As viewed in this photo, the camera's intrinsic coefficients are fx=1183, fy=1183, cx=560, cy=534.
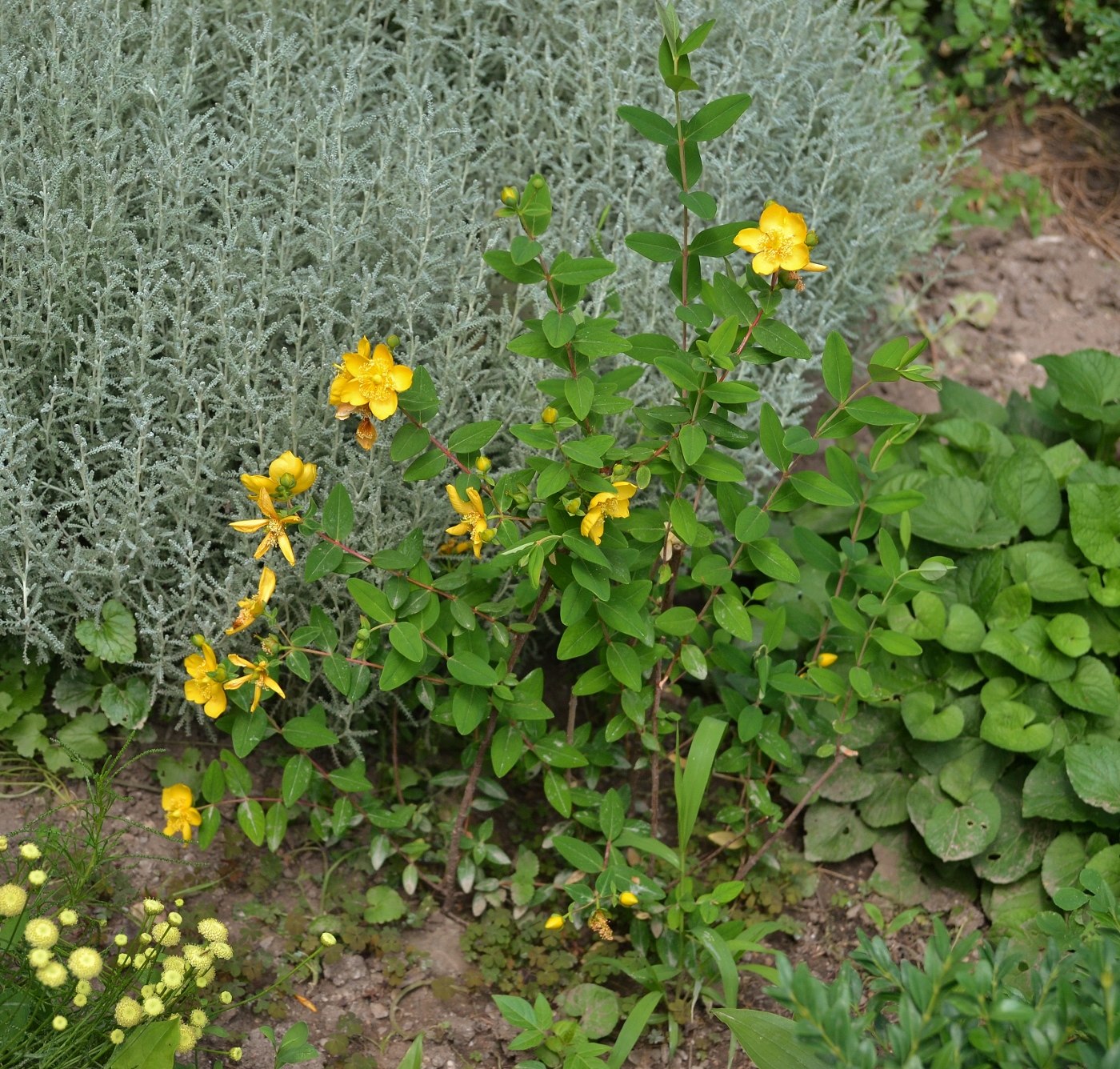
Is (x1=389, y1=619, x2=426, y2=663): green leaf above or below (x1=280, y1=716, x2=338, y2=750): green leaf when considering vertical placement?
above

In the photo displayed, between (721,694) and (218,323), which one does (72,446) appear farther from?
(721,694)

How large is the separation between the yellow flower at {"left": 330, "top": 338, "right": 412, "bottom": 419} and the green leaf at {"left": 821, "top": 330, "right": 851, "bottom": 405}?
823 mm

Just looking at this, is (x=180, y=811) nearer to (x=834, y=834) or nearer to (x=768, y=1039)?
(x=768, y=1039)

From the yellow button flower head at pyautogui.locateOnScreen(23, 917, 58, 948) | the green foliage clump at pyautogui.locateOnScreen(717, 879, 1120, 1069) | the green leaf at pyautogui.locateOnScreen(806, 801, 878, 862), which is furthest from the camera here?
the green leaf at pyautogui.locateOnScreen(806, 801, 878, 862)

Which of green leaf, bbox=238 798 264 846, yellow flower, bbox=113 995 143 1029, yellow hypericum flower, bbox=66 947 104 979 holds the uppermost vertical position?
yellow hypericum flower, bbox=66 947 104 979

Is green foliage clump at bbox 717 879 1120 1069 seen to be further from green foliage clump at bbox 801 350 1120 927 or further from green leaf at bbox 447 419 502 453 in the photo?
green leaf at bbox 447 419 502 453

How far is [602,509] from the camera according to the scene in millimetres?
2182

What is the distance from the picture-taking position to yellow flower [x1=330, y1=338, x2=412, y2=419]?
211 cm

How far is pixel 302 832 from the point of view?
286cm

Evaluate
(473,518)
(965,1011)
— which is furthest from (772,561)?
(965,1011)

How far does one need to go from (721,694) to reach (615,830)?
41 centimetres

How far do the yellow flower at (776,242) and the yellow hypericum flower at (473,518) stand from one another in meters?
0.66

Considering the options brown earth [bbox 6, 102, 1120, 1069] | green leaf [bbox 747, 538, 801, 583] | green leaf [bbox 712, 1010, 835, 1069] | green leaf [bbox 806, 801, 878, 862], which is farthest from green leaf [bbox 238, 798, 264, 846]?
green leaf [bbox 806, 801, 878, 862]

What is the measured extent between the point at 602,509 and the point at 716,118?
0.73 meters
